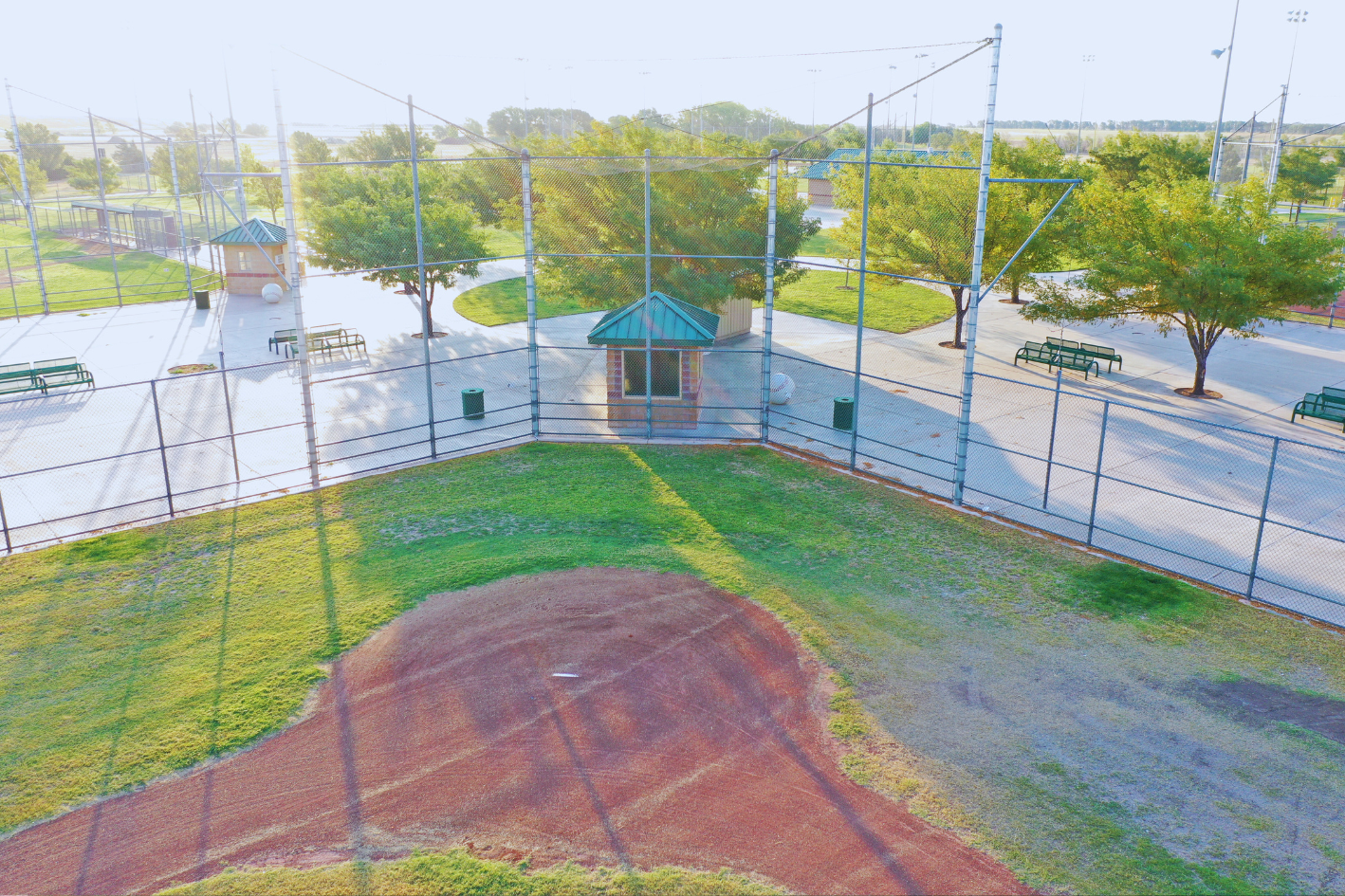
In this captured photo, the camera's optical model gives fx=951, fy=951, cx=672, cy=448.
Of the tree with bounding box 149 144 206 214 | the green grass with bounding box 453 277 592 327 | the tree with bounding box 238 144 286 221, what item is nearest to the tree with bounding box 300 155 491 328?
the green grass with bounding box 453 277 592 327

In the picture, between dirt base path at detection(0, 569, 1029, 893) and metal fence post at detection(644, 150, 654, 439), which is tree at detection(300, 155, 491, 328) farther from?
dirt base path at detection(0, 569, 1029, 893)

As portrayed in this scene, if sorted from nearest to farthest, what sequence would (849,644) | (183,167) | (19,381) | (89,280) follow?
1. (849,644)
2. (19,381)
3. (89,280)
4. (183,167)

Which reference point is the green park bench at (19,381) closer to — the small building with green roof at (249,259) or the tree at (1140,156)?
the small building with green roof at (249,259)

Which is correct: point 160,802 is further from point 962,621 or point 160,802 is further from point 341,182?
point 341,182

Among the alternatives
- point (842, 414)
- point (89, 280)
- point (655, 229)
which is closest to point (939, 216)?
point (842, 414)

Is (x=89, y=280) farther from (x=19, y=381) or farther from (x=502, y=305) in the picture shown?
(x=19, y=381)
